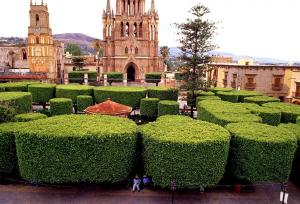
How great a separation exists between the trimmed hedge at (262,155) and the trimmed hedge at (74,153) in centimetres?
615

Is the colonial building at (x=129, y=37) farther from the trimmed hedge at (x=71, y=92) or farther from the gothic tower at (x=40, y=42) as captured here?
the trimmed hedge at (x=71, y=92)

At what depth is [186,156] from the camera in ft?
48.5

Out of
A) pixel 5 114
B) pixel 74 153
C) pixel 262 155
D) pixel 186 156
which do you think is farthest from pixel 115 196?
pixel 5 114

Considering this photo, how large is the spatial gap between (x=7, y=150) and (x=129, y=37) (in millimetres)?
48824

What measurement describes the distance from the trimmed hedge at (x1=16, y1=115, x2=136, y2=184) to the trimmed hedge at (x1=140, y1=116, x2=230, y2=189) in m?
1.57

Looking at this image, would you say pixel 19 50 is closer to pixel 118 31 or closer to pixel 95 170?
pixel 118 31

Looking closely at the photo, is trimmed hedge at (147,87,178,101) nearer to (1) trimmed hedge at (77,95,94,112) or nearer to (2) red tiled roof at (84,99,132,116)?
(1) trimmed hedge at (77,95,94,112)

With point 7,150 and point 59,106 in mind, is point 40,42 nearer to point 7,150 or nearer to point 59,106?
point 59,106

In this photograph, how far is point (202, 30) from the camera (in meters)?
31.2

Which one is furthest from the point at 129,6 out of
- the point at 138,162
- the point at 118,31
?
the point at 138,162

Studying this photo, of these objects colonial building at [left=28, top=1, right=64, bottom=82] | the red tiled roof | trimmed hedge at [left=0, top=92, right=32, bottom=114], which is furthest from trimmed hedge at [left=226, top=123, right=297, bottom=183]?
colonial building at [left=28, top=1, right=64, bottom=82]

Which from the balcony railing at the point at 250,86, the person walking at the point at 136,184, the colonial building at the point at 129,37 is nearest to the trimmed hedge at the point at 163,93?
the balcony railing at the point at 250,86

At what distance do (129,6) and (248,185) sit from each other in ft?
182

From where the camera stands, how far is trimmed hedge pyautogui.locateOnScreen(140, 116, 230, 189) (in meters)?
14.8
